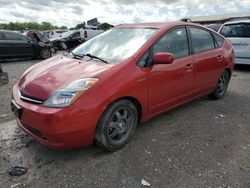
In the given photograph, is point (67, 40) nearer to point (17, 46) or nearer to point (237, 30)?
point (17, 46)

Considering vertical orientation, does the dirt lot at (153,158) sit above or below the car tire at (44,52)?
below

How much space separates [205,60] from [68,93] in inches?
106

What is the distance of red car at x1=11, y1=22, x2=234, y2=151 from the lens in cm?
261

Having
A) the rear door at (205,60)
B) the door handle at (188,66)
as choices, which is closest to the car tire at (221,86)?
the rear door at (205,60)

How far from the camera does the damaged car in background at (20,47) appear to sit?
10.7 meters

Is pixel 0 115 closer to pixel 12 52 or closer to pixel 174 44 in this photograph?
pixel 174 44

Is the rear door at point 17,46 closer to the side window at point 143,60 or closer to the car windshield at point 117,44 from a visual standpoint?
the car windshield at point 117,44

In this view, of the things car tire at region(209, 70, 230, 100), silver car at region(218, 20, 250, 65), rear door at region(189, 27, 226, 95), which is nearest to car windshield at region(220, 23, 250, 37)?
silver car at region(218, 20, 250, 65)

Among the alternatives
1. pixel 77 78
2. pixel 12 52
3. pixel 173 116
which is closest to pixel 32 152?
pixel 77 78

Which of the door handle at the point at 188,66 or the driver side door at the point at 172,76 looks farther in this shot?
the door handle at the point at 188,66

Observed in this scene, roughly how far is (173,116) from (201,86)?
773 mm

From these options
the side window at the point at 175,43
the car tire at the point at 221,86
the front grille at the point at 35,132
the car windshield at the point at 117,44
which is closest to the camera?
the front grille at the point at 35,132

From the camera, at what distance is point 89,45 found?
3.98 meters

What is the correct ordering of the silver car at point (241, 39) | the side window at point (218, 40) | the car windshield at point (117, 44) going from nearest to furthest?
the car windshield at point (117, 44) → the side window at point (218, 40) → the silver car at point (241, 39)
